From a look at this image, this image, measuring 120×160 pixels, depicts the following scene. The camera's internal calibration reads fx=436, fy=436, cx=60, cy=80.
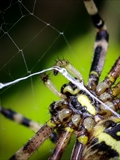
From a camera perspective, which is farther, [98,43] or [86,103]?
[98,43]

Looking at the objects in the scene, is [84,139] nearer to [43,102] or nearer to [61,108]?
[61,108]

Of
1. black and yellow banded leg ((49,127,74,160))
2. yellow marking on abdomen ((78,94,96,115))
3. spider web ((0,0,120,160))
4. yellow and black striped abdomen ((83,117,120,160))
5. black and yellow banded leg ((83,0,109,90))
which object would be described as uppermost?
spider web ((0,0,120,160))

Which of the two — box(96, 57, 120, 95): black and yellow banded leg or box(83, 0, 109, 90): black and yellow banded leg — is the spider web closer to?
box(83, 0, 109, 90): black and yellow banded leg

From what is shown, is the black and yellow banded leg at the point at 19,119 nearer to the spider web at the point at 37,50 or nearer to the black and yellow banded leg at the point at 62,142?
the spider web at the point at 37,50

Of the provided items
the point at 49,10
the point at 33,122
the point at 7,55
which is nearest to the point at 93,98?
the point at 33,122

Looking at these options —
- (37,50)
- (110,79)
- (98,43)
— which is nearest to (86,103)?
(110,79)

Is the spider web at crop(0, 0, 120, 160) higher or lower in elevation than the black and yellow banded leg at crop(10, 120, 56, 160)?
higher

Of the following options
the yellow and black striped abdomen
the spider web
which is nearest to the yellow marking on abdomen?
the yellow and black striped abdomen

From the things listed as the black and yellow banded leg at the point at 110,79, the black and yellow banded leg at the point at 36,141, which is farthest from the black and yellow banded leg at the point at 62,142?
the black and yellow banded leg at the point at 110,79

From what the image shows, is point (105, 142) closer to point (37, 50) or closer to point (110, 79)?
point (110, 79)
